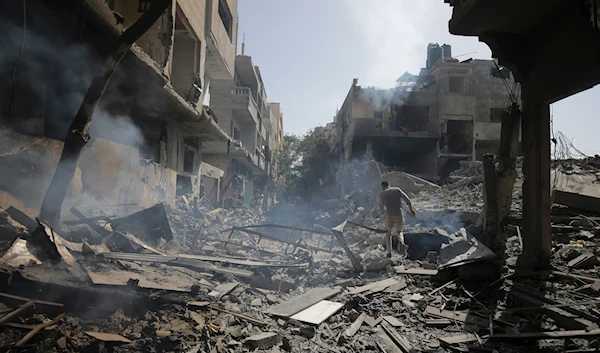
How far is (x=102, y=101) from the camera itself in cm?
682

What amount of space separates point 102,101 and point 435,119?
2552 centimetres

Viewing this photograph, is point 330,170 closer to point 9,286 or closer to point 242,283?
point 242,283

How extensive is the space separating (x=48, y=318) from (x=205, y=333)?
1.34 m

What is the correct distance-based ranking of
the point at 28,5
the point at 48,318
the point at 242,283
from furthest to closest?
1. the point at 242,283
2. the point at 28,5
3. the point at 48,318

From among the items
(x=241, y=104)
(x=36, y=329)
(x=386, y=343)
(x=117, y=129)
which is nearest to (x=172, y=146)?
(x=117, y=129)

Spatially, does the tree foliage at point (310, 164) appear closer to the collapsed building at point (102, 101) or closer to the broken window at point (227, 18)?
the broken window at point (227, 18)

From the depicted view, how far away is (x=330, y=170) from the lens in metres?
37.3

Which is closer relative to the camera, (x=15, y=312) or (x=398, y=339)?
(x=15, y=312)

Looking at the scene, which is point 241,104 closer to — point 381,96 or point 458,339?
point 381,96

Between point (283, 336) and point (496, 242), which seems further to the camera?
point (496, 242)

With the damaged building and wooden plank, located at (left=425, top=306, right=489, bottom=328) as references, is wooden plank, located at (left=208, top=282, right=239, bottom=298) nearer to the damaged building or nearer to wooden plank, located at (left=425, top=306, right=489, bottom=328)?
wooden plank, located at (left=425, top=306, right=489, bottom=328)

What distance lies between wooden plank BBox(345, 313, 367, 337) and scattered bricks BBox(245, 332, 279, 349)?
0.88m

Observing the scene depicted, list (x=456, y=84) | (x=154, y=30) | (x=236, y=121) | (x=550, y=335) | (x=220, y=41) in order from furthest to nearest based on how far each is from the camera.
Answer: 1. (x=456, y=84)
2. (x=236, y=121)
3. (x=220, y=41)
4. (x=154, y=30)
5. (x=550, y=335)

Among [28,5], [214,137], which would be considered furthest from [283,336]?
[214,137]
